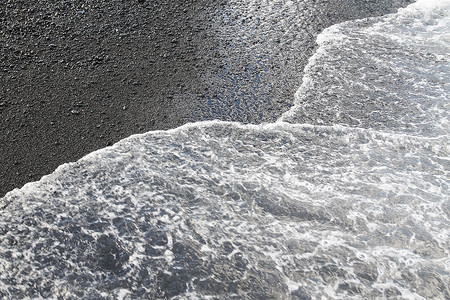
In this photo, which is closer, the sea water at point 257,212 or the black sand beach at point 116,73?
the sea water at point 257,212

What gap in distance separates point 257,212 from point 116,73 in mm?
3548

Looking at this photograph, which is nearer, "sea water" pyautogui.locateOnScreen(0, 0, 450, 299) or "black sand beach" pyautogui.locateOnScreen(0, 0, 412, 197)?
"sea water" pyautogui.locateOnScreen(0, 0, 450, 299)

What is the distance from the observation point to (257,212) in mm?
5648

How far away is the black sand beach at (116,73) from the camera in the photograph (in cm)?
667

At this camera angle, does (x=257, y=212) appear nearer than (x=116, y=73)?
Yes

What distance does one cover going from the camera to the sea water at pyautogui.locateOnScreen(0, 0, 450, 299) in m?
4.92

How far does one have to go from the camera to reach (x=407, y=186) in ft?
19.9

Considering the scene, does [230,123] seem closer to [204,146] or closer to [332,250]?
[204,146]

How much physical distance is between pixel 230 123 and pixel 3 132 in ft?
10.4

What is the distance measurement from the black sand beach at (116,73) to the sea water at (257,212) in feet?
1.22

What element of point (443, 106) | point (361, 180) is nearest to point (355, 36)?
point (443, 106)

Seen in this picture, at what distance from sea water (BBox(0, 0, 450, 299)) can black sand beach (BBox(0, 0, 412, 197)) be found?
0.37m

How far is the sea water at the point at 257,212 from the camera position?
4.92m

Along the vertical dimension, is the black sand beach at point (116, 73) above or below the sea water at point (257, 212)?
above
